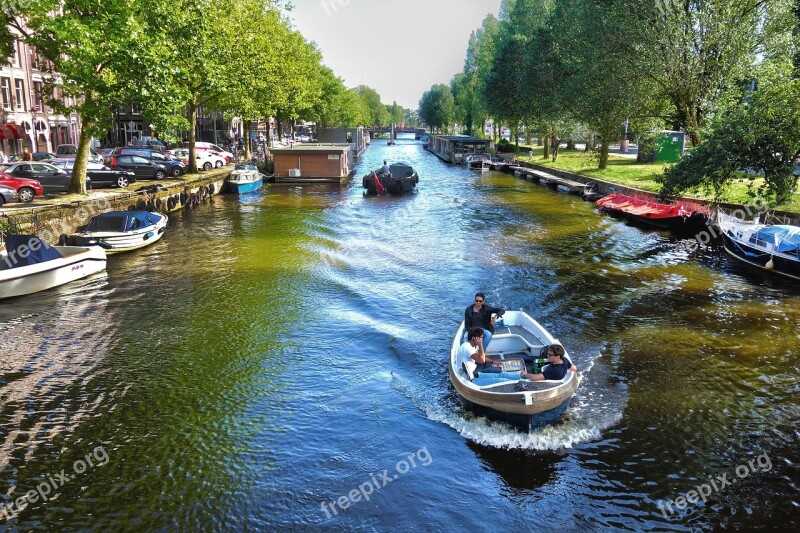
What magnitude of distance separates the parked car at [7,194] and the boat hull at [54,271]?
30.1 ft

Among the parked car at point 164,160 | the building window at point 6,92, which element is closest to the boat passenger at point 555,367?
the parked car at point 164,160

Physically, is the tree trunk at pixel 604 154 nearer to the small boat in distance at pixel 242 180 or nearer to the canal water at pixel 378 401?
the canal water at pixel 378 401

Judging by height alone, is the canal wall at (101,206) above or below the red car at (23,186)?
below

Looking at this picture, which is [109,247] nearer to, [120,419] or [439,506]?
[120,419]

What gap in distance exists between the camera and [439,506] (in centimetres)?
1034

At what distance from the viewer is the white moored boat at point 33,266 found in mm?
20672

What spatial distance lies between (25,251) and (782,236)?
92.7ft

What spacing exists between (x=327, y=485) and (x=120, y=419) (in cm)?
510

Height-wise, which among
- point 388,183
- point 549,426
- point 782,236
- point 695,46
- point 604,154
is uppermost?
point 695,46

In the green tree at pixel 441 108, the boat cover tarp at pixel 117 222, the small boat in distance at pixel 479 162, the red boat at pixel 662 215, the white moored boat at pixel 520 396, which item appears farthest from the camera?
the green tree at pixel 441 108

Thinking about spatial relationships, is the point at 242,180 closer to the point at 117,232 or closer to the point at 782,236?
the point at 117,232

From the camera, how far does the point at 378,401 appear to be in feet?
45.8

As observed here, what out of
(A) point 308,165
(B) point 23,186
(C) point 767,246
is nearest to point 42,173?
(B) point 23,186

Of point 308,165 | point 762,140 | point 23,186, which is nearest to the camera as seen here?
point 762,140
